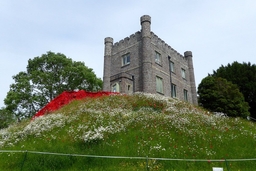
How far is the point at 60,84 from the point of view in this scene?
37.3m

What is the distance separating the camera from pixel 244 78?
3712 cm

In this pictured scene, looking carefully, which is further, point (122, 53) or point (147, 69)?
point (122, 53)

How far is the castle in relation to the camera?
28.0 m

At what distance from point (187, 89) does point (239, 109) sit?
1020 centimetres

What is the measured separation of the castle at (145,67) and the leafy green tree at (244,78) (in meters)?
7.30

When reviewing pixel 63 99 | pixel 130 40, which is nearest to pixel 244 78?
pixel 130 40

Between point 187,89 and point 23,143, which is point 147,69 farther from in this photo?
point 23,143

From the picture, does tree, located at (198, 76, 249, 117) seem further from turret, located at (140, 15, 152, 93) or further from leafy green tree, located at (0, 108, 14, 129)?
leafy green tree, located at (0, 108, 14, 129)

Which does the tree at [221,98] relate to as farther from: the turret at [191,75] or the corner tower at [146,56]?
the turret at [191,75]

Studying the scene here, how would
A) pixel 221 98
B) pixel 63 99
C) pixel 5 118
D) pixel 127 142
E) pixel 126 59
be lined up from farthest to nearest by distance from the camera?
pixel 5 118
pixel 126 59
pixel 221 98
pixel 63 99
pixel 127 142

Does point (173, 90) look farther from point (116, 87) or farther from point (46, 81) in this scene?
Result: point (46, 81)

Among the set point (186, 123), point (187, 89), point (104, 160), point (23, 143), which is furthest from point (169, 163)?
point (187, 89)

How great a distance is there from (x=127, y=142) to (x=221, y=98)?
1782 cm

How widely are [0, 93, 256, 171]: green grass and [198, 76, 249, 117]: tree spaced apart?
8691mm
